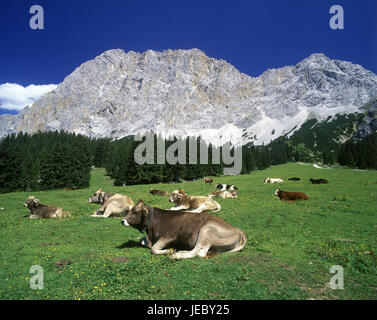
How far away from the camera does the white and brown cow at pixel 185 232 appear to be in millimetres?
7750

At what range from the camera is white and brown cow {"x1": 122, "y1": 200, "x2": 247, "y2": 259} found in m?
7.75

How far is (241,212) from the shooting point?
15.6 metres

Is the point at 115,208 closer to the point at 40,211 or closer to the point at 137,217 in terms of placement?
the point at 40,211

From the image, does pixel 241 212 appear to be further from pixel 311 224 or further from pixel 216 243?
pixel 216 243

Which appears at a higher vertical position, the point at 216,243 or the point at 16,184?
the point at 216,243

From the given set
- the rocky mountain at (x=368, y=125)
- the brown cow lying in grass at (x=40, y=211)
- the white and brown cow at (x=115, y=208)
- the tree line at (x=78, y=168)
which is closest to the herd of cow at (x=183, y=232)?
the white and brown cow at (x=115, y=208)

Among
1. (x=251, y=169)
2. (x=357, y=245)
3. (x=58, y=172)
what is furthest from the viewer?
(x=251, y=169)

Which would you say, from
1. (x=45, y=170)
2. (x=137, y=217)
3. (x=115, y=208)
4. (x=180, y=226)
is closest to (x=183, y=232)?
(x=180, y=226)

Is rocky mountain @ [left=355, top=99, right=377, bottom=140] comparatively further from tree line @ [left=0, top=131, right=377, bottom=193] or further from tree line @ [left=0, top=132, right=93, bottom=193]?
tree line @ [left=0, top=132, right=93, bottom=193]

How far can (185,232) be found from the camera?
8148 mm

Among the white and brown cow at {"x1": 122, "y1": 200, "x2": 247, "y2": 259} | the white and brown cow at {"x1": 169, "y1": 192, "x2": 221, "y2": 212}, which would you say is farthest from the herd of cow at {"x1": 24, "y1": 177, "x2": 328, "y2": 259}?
the white and brown cow at {"x1": 169, "y1": 192, "x2": 221, "y2": 212}

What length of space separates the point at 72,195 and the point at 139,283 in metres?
26.0

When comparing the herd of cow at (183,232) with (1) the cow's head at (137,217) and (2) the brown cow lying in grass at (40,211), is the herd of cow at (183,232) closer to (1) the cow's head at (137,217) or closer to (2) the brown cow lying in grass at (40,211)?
(1) the cow's head at (137,217)
